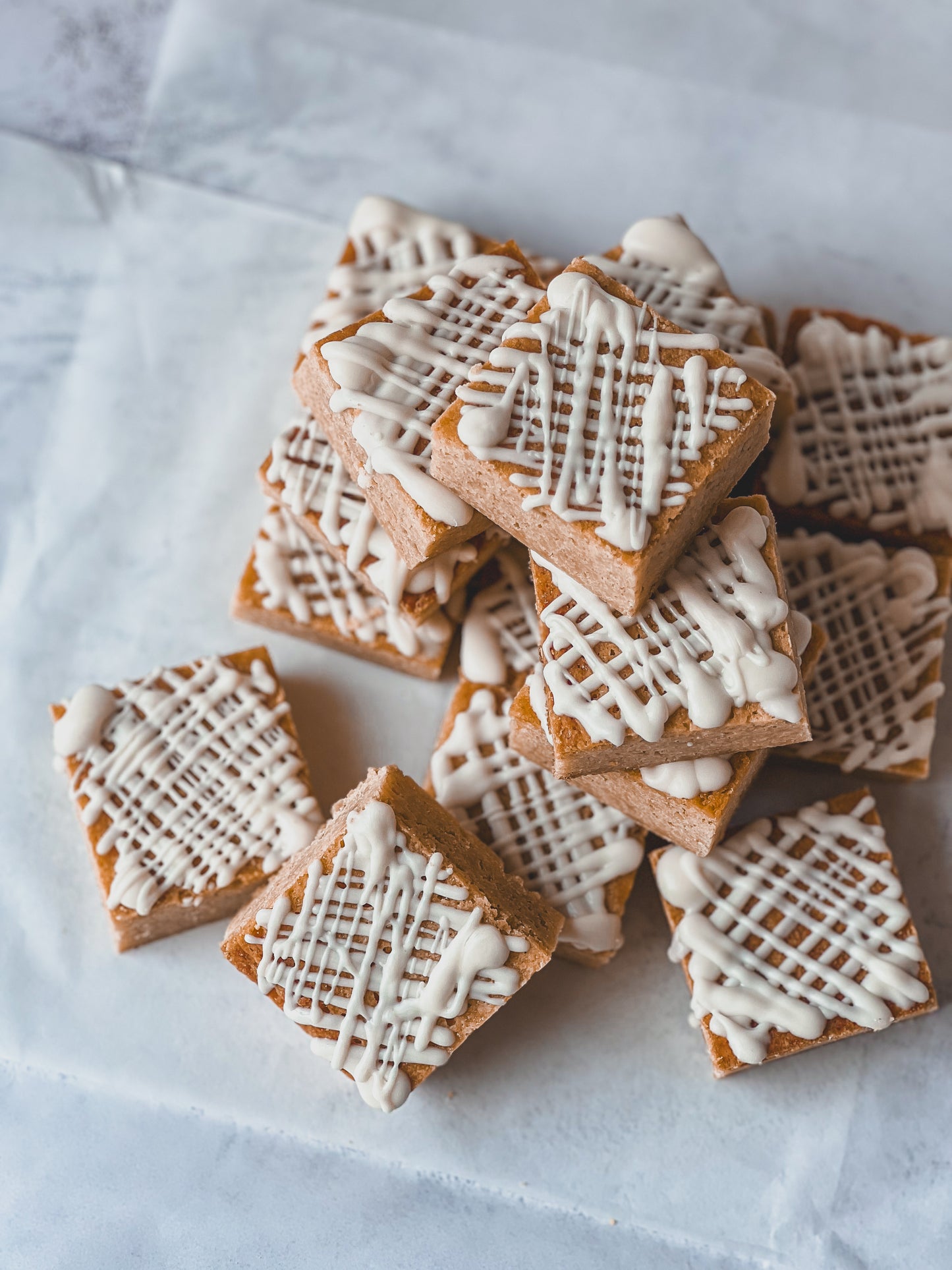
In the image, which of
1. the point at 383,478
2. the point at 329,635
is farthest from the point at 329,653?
the point at 383,478

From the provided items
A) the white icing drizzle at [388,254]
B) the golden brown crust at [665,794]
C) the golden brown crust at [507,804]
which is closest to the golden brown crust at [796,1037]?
the golden brown crust at [507,804]

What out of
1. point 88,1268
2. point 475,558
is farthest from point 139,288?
point 88,1268

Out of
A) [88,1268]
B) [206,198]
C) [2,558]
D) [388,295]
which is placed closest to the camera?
[88,1268]

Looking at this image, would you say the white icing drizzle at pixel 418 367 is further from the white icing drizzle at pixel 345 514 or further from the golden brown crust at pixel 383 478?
the white icing drizzle at pixel 345 514

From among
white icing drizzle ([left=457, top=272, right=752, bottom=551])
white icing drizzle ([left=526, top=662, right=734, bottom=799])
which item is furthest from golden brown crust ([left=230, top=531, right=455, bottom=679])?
white icing drizzle ([left=457, top=272, right=752, bottom=551])

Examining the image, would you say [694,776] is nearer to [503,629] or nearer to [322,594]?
[503,629]

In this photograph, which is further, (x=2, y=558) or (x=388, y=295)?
(x=2, y=558)

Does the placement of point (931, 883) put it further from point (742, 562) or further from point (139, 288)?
point (139, 288)
